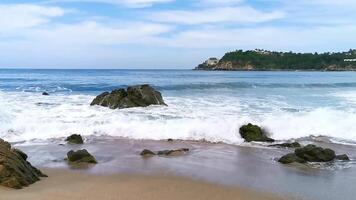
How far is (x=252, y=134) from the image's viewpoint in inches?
553

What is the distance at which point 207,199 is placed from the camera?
24.9 ft

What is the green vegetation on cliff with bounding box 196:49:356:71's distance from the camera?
140 metres

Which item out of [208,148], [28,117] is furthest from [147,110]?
[208,148]

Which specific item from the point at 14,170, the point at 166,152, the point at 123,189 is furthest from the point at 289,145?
the point at 14,170

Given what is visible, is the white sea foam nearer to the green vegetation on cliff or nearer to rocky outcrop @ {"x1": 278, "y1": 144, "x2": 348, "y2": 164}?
rocky outcrop @ {"x1": 278, "y1": 144, "x2": 348, "y2": 164}

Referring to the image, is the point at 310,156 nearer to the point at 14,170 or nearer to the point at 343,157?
the point at 343,157

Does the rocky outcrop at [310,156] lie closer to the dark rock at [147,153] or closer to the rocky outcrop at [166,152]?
the rocky outcrop at [166,152]

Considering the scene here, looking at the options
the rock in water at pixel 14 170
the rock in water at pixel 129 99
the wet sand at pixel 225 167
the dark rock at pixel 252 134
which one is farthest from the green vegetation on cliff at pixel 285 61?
the rock in water at pixel 14 170

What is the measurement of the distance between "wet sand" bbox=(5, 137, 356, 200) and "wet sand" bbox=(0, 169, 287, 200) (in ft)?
0.89

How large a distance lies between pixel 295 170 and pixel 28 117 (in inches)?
447

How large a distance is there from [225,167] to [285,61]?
144135 millimetres

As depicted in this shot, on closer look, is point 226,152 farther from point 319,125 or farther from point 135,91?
point 135,91

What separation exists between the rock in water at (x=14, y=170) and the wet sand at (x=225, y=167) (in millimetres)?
533

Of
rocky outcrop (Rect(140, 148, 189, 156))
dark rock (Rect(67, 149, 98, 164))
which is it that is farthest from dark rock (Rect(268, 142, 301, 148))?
dark rock (Rect(67, 149, 98, 164))
